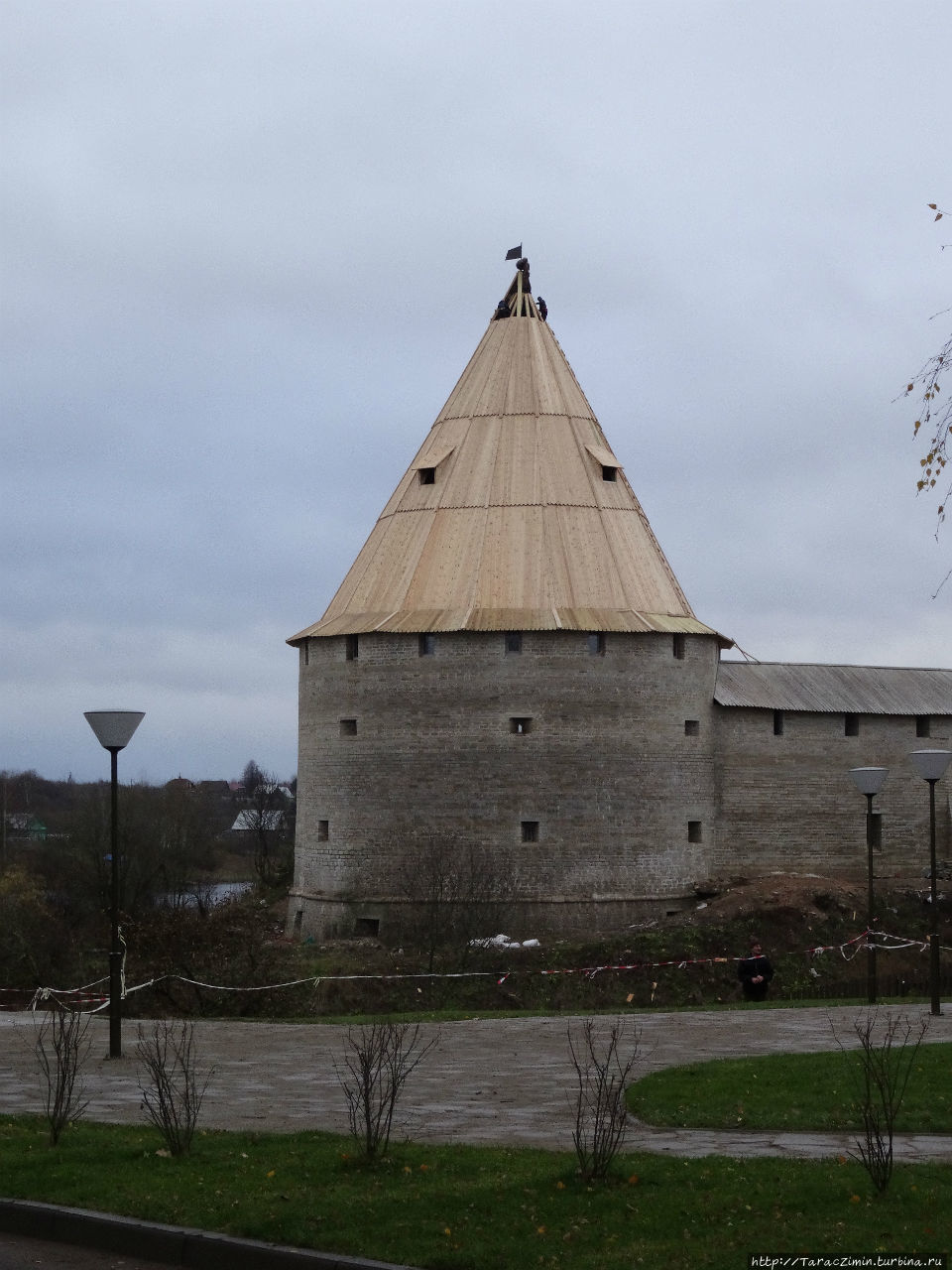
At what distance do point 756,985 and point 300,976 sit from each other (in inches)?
417

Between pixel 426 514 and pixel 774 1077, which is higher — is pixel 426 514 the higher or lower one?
the higher one

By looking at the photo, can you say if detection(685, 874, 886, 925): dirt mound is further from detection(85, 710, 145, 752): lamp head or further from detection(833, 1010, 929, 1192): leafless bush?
detection(85, 710, 145, 752): lamp head

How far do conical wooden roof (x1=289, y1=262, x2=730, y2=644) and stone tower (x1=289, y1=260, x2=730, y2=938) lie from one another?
5 centimetres

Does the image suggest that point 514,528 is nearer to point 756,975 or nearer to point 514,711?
point 514,711

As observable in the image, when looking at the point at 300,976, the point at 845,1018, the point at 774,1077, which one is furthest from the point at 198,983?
the point at 774,1077

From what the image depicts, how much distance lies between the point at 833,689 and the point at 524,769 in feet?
25.3

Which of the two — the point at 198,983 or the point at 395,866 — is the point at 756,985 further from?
the point at 395,866

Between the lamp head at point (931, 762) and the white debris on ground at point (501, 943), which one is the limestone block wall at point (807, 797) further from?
the lamp head at point (931, 762)

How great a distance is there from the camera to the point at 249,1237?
7656mm

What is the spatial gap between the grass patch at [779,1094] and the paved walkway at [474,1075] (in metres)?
0.24

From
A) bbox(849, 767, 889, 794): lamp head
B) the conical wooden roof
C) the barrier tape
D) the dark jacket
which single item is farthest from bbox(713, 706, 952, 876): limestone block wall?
bbox(849, 767, 889, 794): lamp head

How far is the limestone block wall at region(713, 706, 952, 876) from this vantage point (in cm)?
3428

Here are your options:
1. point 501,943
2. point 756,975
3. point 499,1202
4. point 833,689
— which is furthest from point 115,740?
point 833,689

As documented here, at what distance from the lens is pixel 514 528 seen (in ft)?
112
